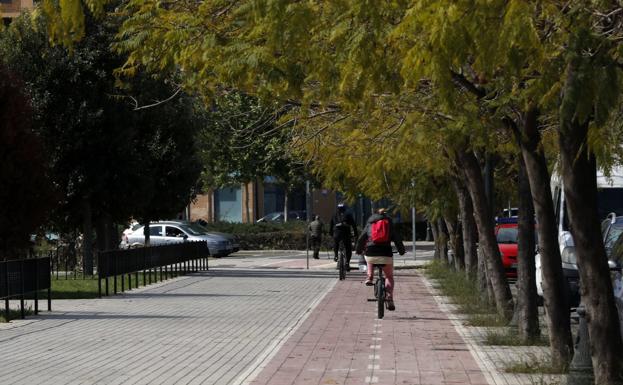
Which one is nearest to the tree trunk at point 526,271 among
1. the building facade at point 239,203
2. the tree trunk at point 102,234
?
the tree trunk at point 102,234

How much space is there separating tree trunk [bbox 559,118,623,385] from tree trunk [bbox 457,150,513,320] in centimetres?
853

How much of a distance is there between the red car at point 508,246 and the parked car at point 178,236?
2031cm

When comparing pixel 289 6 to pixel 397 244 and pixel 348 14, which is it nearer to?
pixel 348 14

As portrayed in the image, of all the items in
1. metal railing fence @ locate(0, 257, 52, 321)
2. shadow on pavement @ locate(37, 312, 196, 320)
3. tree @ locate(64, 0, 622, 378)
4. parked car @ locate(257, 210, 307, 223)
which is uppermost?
parked car @ locate(257, 210, 307, 223)

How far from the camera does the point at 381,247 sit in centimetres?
2070

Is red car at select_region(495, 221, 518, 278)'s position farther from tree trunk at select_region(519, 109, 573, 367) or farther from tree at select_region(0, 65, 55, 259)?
tree trunk at select_region(519, 109, 573, 367)

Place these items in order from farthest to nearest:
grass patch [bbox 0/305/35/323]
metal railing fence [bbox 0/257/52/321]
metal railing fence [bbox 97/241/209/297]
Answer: metal railing fence [bbox 97/241/209/297], grass patch [bbox 0/305/35/323], metal railing fence [bbox 0/257/52/321]

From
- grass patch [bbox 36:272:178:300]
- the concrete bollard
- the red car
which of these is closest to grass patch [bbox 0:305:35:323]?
grass patch [bbox 36:272:178:300]

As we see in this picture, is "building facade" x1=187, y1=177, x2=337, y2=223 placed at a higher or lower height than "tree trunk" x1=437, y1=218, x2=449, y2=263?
higher

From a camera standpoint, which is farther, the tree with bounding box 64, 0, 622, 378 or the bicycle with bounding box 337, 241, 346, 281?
the bicycle with bounding box 337, 241, 346, 281

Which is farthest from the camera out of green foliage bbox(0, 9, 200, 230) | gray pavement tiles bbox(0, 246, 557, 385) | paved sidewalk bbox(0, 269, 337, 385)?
green foliage bbox(0, 9, 200, 230)

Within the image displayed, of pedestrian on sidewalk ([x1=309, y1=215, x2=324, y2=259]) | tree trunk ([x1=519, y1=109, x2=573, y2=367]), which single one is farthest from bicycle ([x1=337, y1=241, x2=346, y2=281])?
tree trunk ([x1=519, y1=109, x2=573, y2=367])

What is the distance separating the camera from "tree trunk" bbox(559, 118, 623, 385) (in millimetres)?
11016

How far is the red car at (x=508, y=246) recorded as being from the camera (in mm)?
31453
